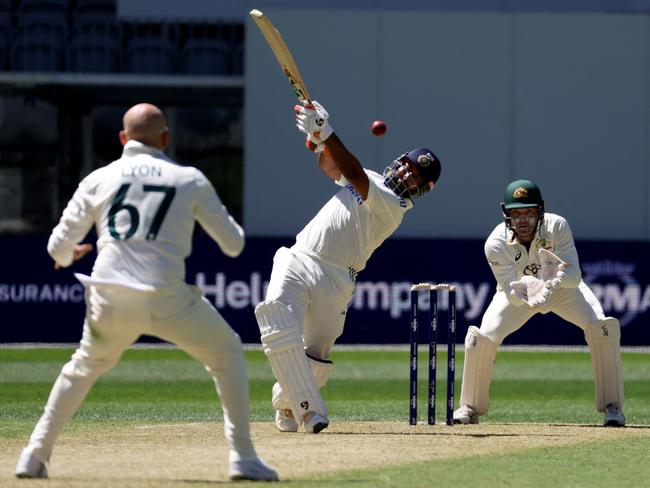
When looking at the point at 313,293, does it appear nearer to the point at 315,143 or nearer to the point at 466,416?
the point at 315,143

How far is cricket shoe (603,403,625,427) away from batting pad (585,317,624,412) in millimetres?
36

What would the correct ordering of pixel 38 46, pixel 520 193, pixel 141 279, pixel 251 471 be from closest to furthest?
pixel 141 279 → pixel 251 471 → pixel 520 193 → pixel 38 46

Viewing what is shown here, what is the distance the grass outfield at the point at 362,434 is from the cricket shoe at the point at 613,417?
19cm

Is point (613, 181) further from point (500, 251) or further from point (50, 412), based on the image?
point (50, 412)

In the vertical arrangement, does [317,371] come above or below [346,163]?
below

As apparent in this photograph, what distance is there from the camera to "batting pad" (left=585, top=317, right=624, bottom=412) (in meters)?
9.23

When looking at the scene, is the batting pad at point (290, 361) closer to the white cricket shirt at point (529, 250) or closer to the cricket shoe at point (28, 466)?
the white cricket shirt at point (529, 250)

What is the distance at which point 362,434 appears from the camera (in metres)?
8.29

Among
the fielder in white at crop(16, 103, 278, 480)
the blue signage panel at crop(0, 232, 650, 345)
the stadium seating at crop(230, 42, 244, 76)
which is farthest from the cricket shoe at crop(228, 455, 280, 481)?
the stadium seating at crop(230, 42, 244, 76)

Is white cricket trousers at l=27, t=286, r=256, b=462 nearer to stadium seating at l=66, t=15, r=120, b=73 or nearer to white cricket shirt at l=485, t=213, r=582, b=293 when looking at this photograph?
white cricket shirt at l=485, t=213, r=582, b=293

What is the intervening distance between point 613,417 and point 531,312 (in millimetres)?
858

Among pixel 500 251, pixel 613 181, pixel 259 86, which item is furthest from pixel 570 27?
pixel 500 251

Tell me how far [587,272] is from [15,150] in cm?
1001

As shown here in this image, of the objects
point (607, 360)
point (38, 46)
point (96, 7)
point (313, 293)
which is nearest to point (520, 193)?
point (607, 360)
